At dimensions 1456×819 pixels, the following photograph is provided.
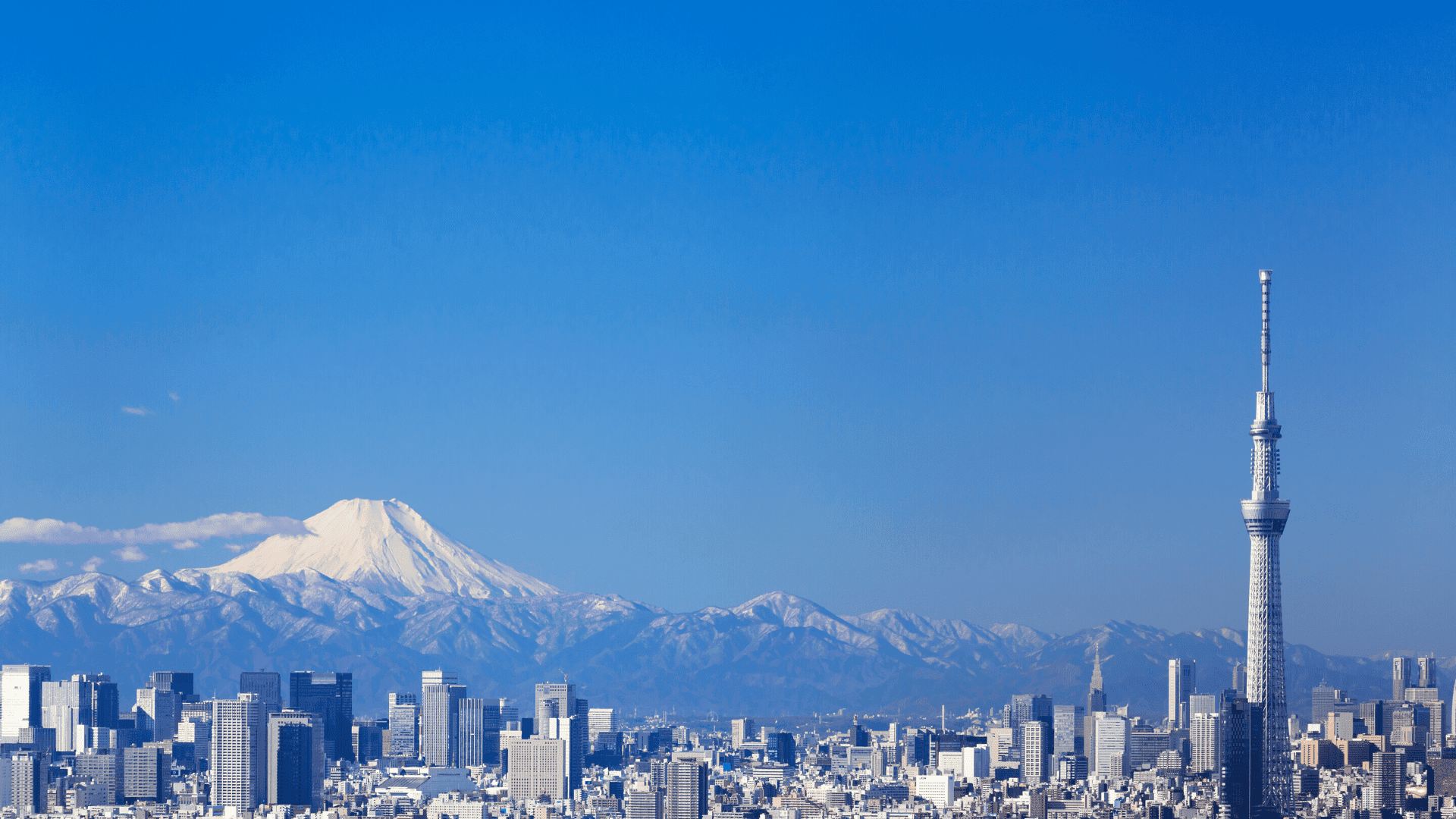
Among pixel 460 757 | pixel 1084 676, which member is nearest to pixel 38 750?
pixel 460 757

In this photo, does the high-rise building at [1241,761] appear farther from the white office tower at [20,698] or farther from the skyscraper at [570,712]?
the white office tower at [20,698]

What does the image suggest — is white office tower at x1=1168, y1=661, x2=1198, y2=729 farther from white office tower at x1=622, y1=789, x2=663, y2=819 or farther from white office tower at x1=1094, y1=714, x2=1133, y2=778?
white office tower at x1=622, y1=789, x2=663, y2=819

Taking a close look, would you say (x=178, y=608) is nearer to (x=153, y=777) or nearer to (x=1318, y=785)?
(x=153, y=777)

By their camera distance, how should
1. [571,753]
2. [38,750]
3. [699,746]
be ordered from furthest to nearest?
[699,746], [571,753], [38,750]

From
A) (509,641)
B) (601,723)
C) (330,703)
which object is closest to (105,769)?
(330,703)

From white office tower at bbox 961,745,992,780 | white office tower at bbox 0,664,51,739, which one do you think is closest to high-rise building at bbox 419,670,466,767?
white office tower at bbox 0,664,51,739

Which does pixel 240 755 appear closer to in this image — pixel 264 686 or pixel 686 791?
pixel 686 791

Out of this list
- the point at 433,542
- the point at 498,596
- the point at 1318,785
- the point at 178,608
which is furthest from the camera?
the point at 433,542
